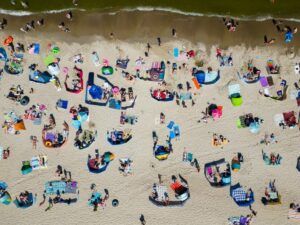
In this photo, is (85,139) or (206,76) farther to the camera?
(85,139)

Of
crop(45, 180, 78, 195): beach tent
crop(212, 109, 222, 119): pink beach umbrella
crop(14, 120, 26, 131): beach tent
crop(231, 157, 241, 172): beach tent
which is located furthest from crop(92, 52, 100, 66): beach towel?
crop(231, 157, 241, 172): beach tent

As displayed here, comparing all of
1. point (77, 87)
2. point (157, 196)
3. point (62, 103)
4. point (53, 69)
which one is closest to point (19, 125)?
point (62, 103)

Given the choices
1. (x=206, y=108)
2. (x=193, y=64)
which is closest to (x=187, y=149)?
(x=206, y=108)

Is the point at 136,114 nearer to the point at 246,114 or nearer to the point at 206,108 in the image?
the point at 206,108

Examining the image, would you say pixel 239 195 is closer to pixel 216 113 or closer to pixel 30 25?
pixel 216 113

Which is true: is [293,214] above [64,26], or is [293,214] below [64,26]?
below

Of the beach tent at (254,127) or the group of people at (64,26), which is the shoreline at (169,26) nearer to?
the group of people at (64,26)
